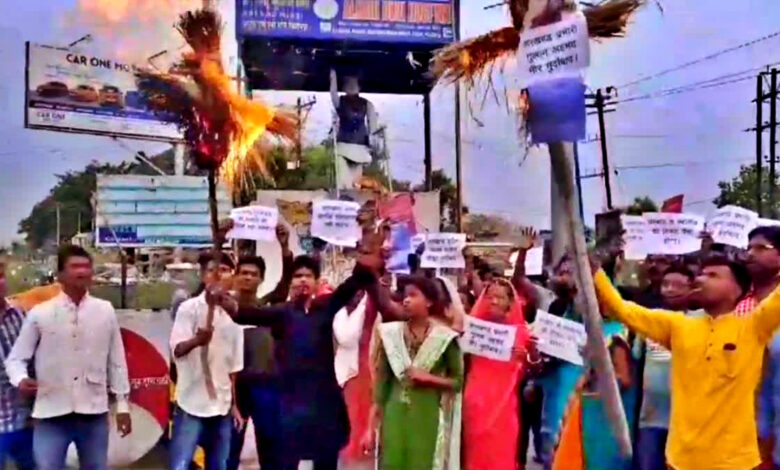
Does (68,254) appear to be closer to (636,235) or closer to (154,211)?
(636,235)

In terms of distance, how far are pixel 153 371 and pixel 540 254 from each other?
9.07ft

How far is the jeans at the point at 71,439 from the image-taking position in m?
5.99

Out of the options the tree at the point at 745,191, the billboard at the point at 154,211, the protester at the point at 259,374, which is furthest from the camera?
the tree at the point at 745,191

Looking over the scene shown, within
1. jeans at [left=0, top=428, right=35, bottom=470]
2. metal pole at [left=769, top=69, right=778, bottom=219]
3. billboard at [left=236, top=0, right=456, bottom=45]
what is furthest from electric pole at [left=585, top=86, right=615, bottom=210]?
metal pole at [left=769, top=69, right=778, bottom=219]

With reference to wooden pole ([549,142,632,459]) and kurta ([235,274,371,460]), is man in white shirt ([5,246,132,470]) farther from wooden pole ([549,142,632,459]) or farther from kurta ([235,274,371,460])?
wooden pole ([549,142,632,459])

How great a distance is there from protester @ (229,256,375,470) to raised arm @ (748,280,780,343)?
2125 mm

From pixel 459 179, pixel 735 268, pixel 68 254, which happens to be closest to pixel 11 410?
pixel 68 254

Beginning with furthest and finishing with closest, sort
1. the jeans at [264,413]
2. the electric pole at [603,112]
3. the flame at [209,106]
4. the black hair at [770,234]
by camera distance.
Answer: the electric pole at [603,112] < the flame at [209,106] < the jeans at [264,413] < the black hair at [770,234]

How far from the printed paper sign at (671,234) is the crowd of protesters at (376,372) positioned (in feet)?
1.55

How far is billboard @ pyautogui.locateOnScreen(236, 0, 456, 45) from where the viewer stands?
56.9ft

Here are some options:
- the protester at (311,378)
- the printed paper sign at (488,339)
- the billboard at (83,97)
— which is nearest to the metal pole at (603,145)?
the printed paper sign at (488,339)

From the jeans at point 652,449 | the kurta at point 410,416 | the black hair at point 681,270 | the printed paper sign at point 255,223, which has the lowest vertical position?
the jeans at point 652,449

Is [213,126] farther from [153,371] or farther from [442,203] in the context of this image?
[442,203]

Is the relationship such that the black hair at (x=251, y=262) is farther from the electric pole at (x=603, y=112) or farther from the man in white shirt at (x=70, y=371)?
the electric pole at (x=603, y=112)
